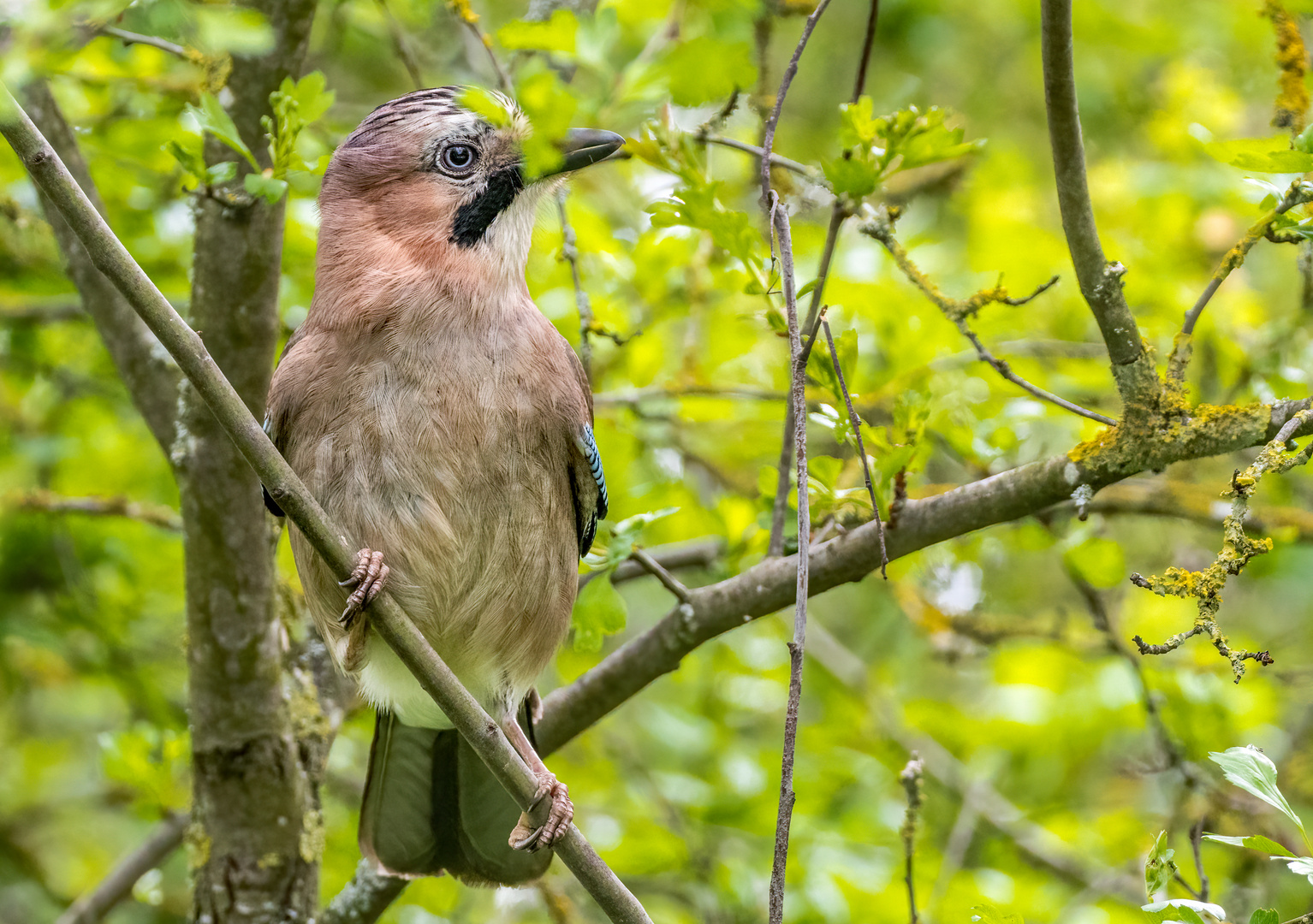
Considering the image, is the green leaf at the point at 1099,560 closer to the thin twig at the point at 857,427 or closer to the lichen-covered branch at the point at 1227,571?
the thin twig at the point at 857,427

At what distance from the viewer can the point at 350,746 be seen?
604 cm

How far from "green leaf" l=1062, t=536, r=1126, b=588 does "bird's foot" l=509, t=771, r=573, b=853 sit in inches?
71.3

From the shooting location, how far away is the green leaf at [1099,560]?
3896mm

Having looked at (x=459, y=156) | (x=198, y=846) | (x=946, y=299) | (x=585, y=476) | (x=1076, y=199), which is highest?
(x=459, y=156)

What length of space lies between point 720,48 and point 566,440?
142 cm

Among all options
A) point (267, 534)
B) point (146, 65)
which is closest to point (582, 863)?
point (267, 534)

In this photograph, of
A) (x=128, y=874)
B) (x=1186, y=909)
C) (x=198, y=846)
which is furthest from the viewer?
(x=128, y=874)

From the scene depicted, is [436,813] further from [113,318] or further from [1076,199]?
[1076,199]

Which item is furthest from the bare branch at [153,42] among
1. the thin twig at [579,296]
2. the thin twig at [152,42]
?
the thin twig at [579,296]

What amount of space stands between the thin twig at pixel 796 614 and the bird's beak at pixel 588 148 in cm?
61

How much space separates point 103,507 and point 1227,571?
392 cm

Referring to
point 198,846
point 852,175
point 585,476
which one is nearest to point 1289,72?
point 852,175

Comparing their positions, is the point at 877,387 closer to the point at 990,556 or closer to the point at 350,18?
the point at 990,556

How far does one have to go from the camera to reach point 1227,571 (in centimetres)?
241
